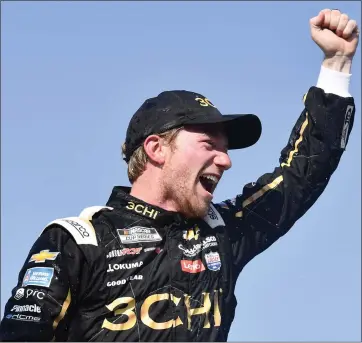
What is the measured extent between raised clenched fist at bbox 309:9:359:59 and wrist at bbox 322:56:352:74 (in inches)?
1.1

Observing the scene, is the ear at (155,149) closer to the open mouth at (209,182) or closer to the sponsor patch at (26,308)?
the open mouth at (209,182)

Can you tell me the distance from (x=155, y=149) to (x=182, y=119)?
36 cm

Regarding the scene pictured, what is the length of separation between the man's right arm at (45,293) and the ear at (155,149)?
1110 mm

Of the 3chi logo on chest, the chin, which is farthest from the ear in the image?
the 3chi logo on chest

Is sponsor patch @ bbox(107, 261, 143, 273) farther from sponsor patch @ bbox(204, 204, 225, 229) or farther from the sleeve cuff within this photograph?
the sleeve cuff

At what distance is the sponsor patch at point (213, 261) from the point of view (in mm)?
6070

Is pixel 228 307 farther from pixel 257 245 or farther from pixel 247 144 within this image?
pixel 247 144

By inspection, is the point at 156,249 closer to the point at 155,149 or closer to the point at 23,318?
the point at 155,149

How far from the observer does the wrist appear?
272 inches

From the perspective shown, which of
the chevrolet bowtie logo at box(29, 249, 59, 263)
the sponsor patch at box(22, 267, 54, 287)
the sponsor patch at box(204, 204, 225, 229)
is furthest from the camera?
the sponsor patch at box(204, 204, 225, 229)

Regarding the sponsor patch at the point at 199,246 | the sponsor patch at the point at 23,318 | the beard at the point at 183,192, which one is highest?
the beard at the point at 183,192

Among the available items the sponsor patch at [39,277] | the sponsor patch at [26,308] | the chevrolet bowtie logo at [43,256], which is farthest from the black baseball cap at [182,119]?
the sponsor patch at [26,308]

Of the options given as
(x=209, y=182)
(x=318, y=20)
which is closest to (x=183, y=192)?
(x=209, y=182)

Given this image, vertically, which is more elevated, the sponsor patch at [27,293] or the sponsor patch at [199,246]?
the sponsor patch at [199,246]
